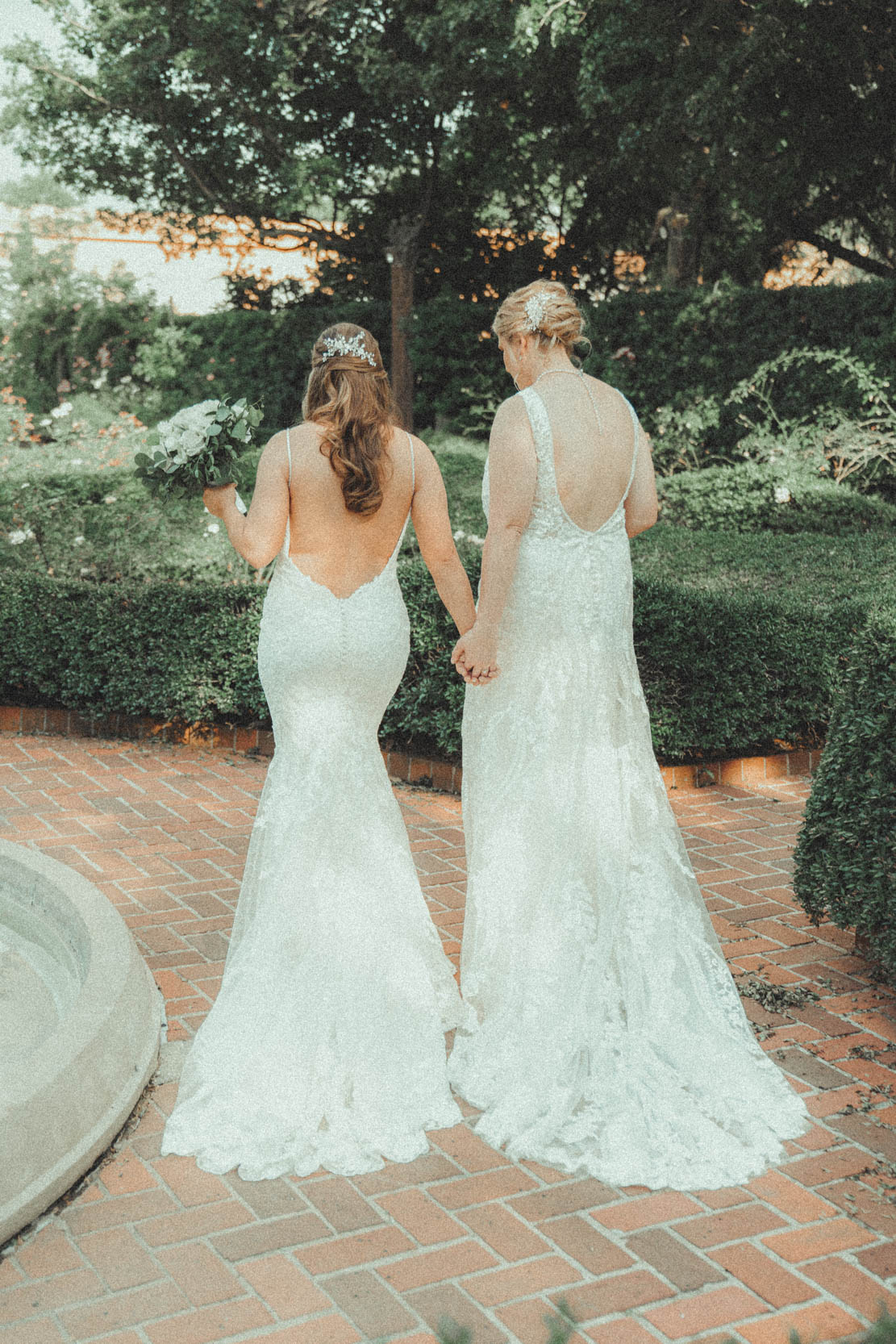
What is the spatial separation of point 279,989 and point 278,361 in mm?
16864

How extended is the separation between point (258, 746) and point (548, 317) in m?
3.94

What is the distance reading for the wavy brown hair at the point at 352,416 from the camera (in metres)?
3.18

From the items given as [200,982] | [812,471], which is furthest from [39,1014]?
[812,471]

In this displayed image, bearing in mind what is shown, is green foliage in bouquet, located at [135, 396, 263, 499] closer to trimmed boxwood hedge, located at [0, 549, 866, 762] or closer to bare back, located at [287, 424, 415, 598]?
bare back, located at [287, 424, 415, 598]

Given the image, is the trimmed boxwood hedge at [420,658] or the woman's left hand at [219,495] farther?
the trimmed boxwood hedge at [420,658]

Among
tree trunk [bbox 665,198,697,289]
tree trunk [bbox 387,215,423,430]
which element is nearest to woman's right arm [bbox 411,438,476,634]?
tree trunk [bbox 665,198,697,289]

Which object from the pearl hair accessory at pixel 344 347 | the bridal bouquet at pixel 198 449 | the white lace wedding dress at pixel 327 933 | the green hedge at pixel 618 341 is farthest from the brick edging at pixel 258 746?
the pearl hair accessory at pixel 344 347

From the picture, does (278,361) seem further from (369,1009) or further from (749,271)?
(369,1009)

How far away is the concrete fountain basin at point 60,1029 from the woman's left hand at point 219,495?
1.35 metres

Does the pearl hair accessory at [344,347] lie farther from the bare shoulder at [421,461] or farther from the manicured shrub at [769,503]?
the manicured shrub at [769,503]

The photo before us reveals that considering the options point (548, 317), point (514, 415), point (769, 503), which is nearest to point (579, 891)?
point (514, 415)

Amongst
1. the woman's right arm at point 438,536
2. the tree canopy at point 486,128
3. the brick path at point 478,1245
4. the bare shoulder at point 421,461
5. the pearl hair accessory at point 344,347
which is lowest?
the brick path at point 478,1245

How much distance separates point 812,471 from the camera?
415 inches

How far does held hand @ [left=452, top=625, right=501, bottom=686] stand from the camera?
3.51 meters
